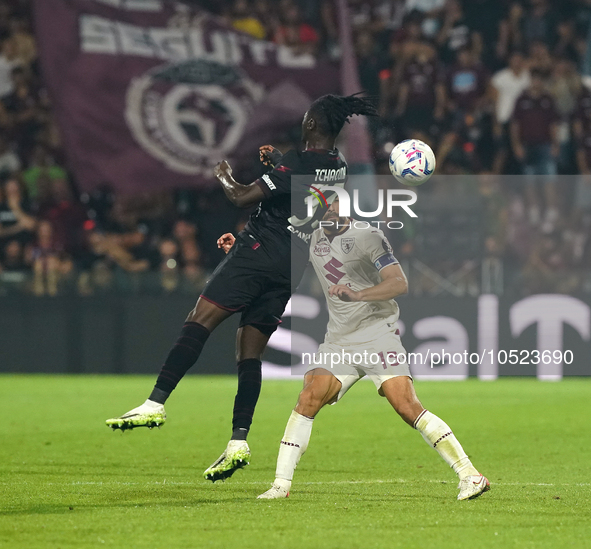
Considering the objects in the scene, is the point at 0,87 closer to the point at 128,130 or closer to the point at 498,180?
the point at 128,130

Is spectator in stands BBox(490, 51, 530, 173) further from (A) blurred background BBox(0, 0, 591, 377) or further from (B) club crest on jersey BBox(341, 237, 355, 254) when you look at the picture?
(B) club crest on jersey BBox(341, 237, 355, 254)

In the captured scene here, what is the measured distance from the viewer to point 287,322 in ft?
45.3

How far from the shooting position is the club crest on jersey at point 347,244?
5922mm

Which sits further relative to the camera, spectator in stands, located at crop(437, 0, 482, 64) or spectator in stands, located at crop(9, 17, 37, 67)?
spectator in stands, located at crop(437, 0, 482, 64)

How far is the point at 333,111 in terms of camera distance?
20.4 ft

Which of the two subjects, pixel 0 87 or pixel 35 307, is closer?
pixel 35 307

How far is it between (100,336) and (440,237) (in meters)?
4.79

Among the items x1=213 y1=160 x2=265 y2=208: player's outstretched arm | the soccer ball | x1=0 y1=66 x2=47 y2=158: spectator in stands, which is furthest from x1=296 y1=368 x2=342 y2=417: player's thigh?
x1=0 y1=66 x2=47 y2=158: spectator in stands

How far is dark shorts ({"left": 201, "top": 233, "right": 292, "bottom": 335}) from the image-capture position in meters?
6.32

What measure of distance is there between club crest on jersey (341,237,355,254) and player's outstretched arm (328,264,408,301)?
28 cm

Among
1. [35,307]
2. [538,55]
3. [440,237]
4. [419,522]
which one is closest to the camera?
[419,522]

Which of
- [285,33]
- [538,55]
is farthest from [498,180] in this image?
[285,33]

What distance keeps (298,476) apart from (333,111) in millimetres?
2491

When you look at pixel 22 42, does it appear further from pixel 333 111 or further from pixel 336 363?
pixel 336 363
